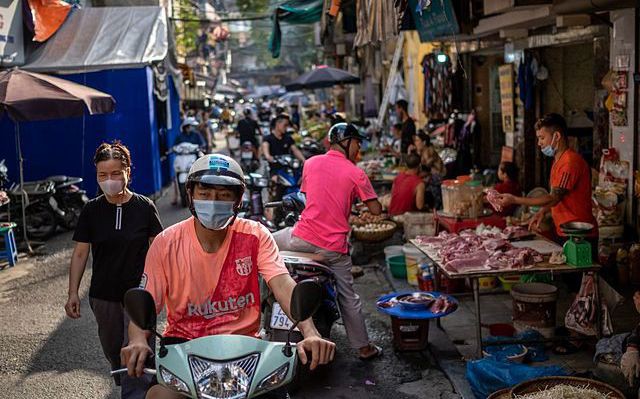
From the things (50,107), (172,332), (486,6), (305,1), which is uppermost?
(305,1)

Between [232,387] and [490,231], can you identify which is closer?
[232,387]

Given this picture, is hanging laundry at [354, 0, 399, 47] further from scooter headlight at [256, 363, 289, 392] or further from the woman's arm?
scooter headlight at [256, 363, 289, 392]

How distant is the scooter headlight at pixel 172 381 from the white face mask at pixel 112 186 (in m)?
2.15

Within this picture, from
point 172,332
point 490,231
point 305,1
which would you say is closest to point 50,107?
point 305,1

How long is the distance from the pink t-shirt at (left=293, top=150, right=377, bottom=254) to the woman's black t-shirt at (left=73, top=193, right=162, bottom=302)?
196cm

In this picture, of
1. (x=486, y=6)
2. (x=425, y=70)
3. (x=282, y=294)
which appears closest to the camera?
(x=282, y=294)

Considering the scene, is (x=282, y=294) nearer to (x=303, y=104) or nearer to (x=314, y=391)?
(x=314, y=391)

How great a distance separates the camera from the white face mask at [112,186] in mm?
4996

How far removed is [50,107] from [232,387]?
914 centimetres

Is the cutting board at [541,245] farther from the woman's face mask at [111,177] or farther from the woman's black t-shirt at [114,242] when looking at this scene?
the woman's face mask at [111,177]

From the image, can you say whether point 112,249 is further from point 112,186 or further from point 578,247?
point 578,247

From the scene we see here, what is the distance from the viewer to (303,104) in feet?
177

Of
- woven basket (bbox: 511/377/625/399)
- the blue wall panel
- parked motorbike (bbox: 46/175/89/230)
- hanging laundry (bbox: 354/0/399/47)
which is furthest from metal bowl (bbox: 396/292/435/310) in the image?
the blue wall panel

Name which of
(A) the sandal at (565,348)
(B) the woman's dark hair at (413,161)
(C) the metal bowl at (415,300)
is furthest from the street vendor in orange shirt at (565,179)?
(B) the woman's dark hair at (413,161)
